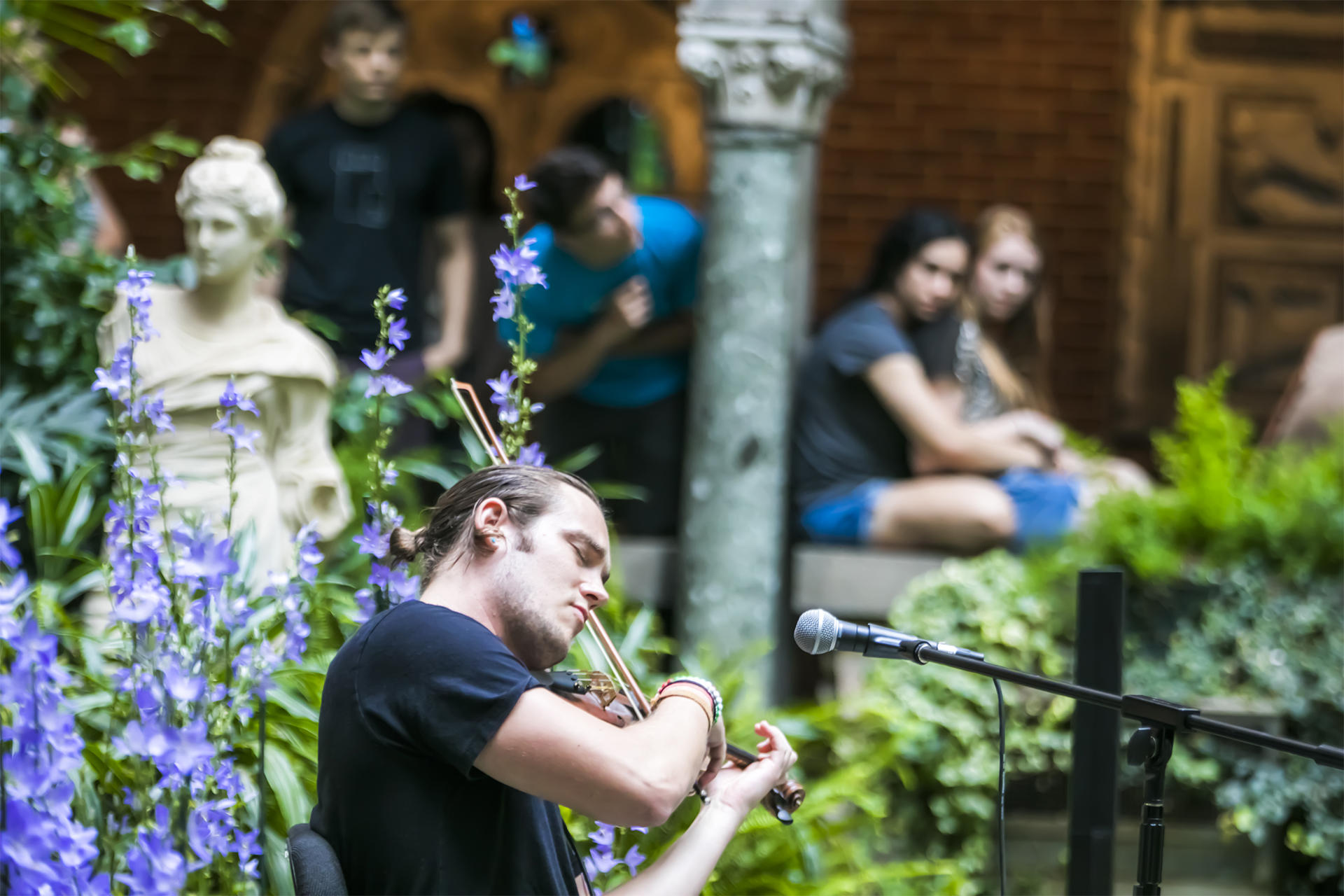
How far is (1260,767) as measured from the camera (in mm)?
4258

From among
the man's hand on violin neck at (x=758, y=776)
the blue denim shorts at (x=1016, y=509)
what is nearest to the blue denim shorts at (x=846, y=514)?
the blue denim shorts at (x=1016, y=509)

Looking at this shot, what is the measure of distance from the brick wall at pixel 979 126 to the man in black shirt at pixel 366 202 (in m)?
2.56

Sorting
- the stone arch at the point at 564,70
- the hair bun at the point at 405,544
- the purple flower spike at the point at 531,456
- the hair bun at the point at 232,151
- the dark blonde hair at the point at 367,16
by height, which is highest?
the stone arch at the point at 564,70

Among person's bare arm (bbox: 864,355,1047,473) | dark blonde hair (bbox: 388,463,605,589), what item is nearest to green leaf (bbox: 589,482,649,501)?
person's bare arm (bbox: 864,355,1047,473)

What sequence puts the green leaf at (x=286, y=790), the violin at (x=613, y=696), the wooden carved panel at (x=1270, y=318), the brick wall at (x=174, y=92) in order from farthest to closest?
the brick wall at (x=174, y=92)
the wooden carved panel at (x=1270, y=318)
the green leaf at (x=286, y=790)
the violin at (x=613, y=696)

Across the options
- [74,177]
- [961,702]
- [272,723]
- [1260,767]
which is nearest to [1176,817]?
[1260,767]

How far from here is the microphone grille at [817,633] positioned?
6.53 ft

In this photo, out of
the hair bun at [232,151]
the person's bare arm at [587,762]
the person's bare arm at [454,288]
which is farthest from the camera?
the person's bare arm at [454,288]

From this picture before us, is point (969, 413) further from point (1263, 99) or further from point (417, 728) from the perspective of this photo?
point (417, 728)

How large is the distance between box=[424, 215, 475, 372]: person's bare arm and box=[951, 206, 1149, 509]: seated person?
1.43 metres

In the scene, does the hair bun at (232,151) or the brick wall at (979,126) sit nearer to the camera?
the hair bun at (232,151)

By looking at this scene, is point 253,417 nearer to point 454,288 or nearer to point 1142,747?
point 454,288

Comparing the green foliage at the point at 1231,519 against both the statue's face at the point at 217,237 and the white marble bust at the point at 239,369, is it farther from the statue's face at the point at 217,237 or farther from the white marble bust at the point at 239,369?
the statue's face at the point at 217,237

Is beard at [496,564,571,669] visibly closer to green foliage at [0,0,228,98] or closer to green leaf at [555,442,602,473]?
green leaf at [555,442,602,473]
